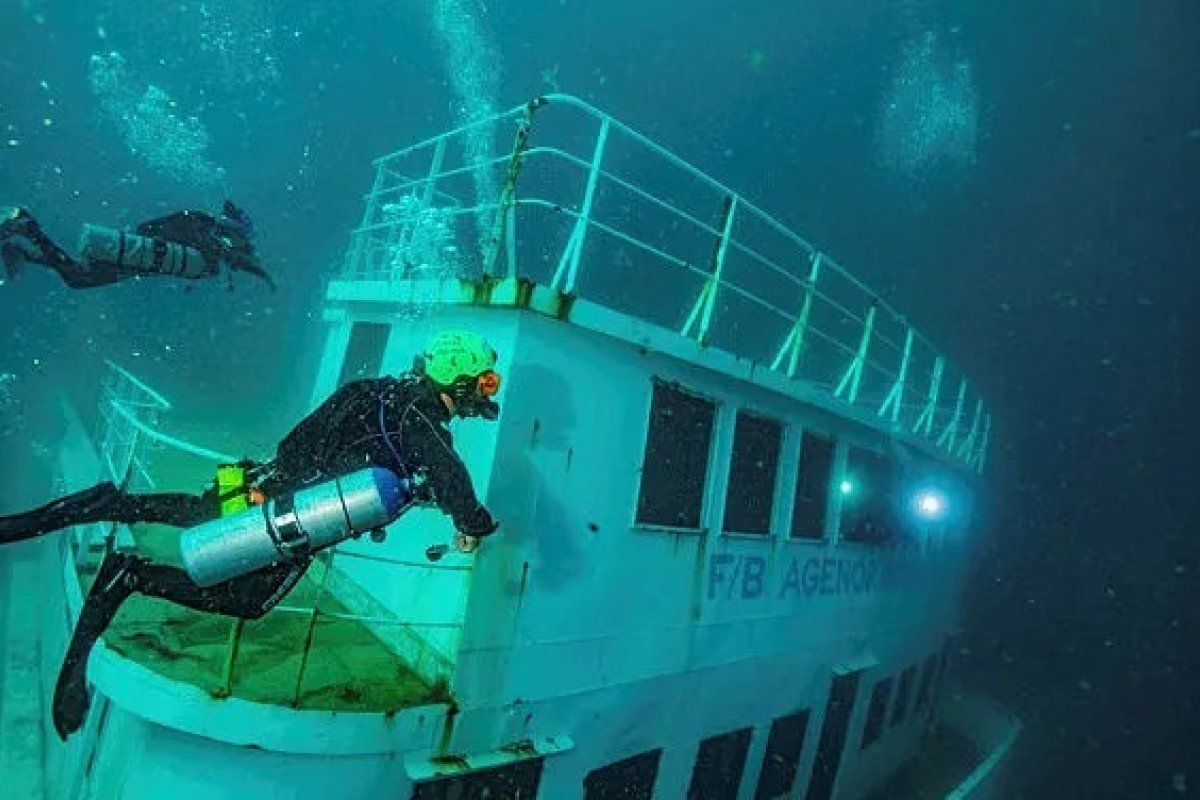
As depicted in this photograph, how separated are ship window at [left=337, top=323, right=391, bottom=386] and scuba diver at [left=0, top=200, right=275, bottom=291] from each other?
11.7 ft

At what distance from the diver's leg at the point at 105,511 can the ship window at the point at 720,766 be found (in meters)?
5.20

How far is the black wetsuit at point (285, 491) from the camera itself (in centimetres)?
383

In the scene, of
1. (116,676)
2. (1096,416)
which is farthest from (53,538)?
(1096,416)

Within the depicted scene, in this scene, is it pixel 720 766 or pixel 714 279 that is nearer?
pixel 714 279

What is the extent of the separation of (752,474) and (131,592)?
5.31m

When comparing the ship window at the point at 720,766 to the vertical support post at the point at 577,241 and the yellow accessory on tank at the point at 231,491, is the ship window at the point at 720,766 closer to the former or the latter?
the vertical support post at the point at 577,241

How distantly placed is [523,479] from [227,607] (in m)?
2.01

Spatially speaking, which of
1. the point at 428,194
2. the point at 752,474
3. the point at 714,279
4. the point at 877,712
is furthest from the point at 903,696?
the point at 428,194

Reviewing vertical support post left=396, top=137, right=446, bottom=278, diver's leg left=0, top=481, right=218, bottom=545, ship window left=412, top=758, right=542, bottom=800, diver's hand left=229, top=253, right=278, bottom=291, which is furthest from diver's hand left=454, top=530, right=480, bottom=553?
diver's hand left=229, top=253, right=278, bottom=291

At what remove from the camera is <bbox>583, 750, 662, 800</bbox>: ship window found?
19.4ft

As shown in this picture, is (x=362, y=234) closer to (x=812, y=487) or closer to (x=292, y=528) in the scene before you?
(x=292, y=528)

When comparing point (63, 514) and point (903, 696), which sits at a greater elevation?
point (63, 514)

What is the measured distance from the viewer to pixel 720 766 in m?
7.36

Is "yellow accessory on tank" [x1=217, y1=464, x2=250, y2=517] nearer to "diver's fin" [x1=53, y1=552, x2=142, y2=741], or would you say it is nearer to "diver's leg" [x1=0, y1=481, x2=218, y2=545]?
"diver's leg" [x1=0, y1=481, x2=218, y2=545]
